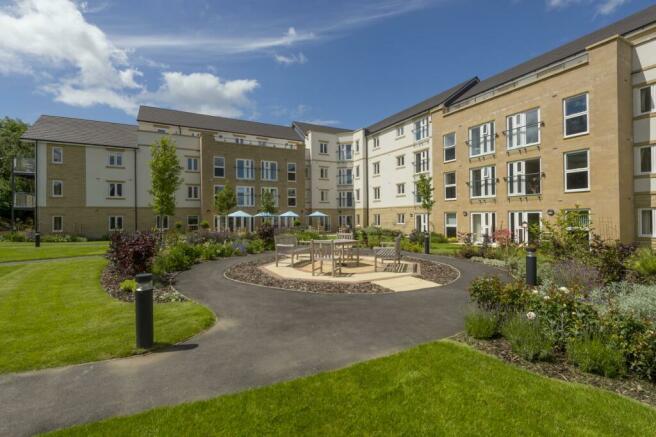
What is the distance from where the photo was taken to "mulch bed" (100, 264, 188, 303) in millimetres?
8375

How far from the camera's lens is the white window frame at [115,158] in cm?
3234

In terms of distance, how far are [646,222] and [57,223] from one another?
1776 inches

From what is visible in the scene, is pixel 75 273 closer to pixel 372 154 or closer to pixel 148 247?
pixel 148 247

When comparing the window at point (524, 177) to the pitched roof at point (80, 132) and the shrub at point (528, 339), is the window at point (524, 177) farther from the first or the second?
the pitched roof at point (80, 132)

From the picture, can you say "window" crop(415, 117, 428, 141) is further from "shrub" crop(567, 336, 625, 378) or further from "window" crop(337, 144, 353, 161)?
"shrub" crop(567, 336, 625, 378)

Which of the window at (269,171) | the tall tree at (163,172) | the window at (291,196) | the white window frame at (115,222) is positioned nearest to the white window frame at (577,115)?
the tall tree at (163,172)

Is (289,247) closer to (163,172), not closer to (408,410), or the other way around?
(408,410)

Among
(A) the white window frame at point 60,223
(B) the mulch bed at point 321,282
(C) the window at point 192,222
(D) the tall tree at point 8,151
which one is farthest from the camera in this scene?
(D) the tall tree at point 8,151

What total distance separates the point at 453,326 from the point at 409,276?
5.08 meters

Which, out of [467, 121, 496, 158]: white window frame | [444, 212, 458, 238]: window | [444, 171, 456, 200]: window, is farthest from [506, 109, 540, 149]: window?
[444, 212, 458, 238]: window

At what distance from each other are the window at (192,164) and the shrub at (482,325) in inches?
1395

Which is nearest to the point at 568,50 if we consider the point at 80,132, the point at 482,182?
the point at 482,182

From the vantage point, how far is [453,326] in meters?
6.27

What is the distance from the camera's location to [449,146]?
27953 millimetres
